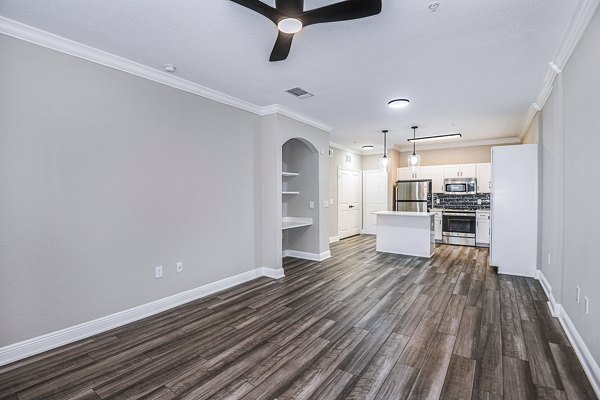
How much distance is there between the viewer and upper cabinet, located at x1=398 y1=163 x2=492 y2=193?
24.0ft

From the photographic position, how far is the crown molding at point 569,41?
209 cm

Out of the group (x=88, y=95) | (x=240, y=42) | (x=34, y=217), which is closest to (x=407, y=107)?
(x=240, y=42)

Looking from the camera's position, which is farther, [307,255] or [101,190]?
[307,255]

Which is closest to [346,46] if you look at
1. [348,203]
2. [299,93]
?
[299,93]

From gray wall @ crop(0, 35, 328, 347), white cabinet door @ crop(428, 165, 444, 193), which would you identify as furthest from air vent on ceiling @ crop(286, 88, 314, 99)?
white cabinet door @ crop(428, 165, 444, 193)

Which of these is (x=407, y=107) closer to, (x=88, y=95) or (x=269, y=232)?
(x=269, y=232)

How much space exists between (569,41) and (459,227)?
535 cm

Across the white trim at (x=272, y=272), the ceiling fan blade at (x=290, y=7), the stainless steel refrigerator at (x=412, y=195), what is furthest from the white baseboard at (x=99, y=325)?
the stainless steel refrigerator at (x=412, y=195)

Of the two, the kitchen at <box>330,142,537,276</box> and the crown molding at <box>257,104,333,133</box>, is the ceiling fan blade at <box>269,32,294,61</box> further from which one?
the kitchen at <box>330,142,537,276</box>

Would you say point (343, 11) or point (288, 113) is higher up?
point (288, 113)

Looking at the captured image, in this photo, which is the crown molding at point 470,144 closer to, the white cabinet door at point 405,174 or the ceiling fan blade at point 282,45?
the white cabinet door at point 405,174

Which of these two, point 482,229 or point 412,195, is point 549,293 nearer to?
point 482,229

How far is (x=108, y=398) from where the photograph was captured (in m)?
1.93

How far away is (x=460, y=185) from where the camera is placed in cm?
752
